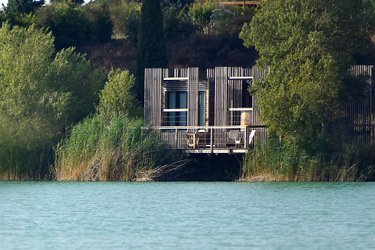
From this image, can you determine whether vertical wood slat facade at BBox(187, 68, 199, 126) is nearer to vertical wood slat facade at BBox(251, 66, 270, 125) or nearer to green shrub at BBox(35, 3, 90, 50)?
vertical wood slat facade at BBox(251, 66, 270, 125)

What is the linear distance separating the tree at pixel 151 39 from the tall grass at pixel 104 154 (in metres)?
14.6

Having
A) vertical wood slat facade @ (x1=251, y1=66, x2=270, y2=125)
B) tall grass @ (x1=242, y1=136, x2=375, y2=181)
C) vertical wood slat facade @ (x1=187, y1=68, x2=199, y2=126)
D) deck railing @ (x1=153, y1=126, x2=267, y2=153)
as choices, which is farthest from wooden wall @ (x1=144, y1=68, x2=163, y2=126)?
tall grass @ (x1=242, y1=136, x2=375, y2=181)

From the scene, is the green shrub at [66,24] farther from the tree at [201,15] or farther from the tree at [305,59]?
the tree at [305,59]

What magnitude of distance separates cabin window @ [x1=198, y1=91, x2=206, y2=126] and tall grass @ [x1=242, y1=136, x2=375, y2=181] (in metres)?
6.29

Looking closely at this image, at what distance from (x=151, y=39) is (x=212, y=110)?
1086 centimetres

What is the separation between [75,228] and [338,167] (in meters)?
19.6

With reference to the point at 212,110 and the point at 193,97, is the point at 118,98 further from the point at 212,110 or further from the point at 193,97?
the point at 212,110

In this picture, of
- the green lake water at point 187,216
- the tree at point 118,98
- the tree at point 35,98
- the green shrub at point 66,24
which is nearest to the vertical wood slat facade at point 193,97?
the tree at point 118,98

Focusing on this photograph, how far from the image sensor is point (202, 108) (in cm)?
5494

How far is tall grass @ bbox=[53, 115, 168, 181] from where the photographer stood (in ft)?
158

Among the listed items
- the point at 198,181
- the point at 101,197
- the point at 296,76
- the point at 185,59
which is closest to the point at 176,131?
the point at 198,181

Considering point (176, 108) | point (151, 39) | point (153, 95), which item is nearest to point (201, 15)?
point (151, 39)

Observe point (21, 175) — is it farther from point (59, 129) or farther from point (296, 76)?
point (296, 76)

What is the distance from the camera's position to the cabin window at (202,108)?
54562 mm
